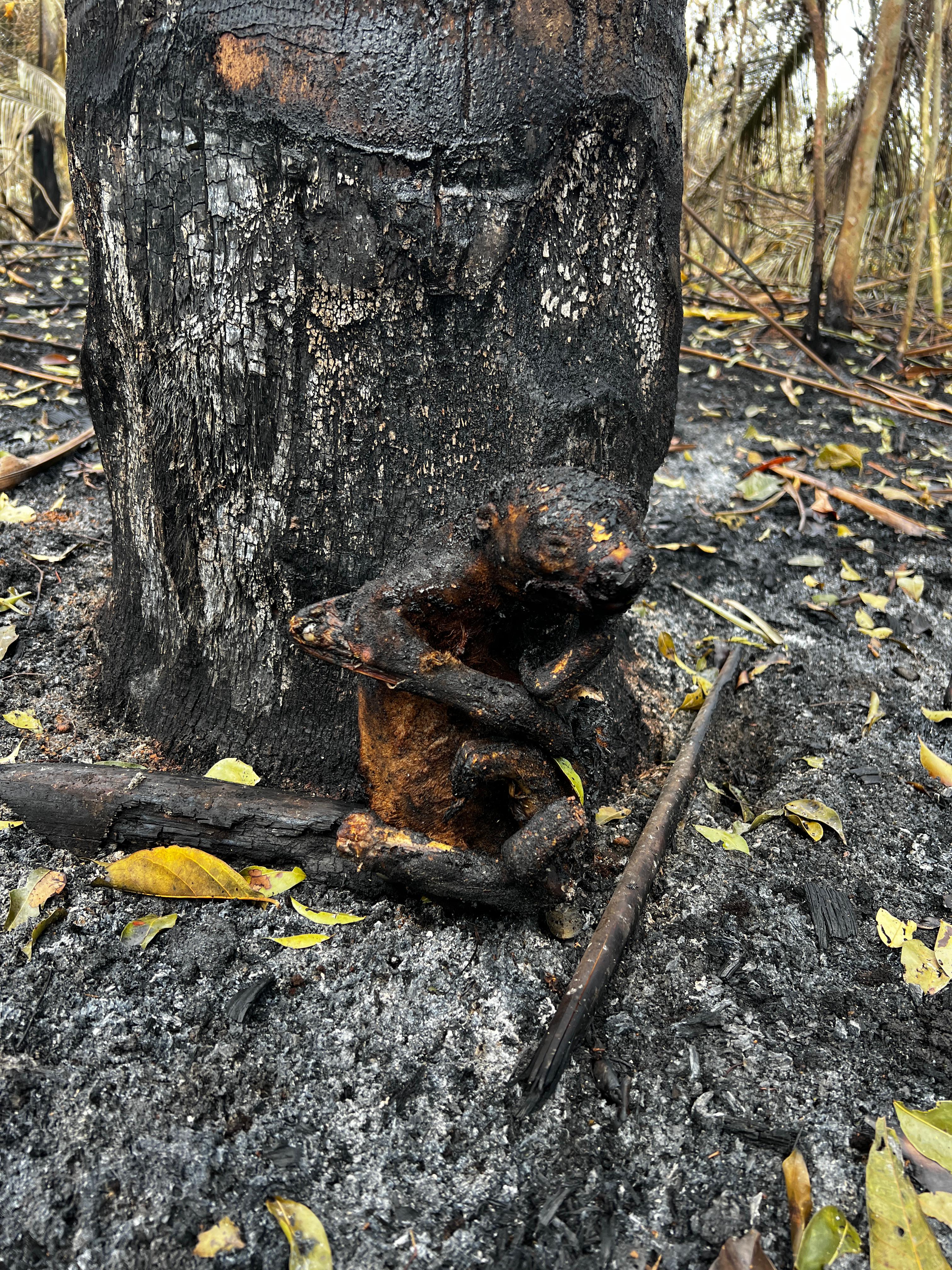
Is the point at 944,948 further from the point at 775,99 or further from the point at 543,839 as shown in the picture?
the point at 775,99

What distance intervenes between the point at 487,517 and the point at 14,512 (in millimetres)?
2158

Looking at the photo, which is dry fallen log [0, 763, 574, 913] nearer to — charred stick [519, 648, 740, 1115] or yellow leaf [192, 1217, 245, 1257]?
charred stick [519, 648, 740, 1115]

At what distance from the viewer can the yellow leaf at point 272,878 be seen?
5.82 ft

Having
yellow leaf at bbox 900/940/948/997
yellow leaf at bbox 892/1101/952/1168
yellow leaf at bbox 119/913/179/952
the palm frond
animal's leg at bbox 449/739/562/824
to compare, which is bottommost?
yellow leaf at bbox 900/940/948/997

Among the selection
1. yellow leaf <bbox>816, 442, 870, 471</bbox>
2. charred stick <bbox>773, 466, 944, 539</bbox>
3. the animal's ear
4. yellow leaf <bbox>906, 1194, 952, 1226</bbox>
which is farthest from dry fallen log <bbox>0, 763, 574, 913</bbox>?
yellow leaf <bbox>816, 442, 870, 471</bbox>

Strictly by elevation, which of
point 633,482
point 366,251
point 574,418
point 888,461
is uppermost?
point 366,251

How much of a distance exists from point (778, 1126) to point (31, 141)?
1014 centimetres

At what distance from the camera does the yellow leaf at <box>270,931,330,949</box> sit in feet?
5.49

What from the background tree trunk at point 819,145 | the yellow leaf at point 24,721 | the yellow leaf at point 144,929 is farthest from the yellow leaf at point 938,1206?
the background tree trunk at point 819,145

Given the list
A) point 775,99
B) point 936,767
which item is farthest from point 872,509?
point 775,99

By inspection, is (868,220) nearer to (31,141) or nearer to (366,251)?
(366,251)

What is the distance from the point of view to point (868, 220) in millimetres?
6492

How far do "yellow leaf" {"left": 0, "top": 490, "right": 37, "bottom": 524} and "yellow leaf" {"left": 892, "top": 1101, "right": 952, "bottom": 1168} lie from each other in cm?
288

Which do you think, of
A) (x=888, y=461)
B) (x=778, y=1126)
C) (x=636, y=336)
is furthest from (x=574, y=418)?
(x=888, y=461)
